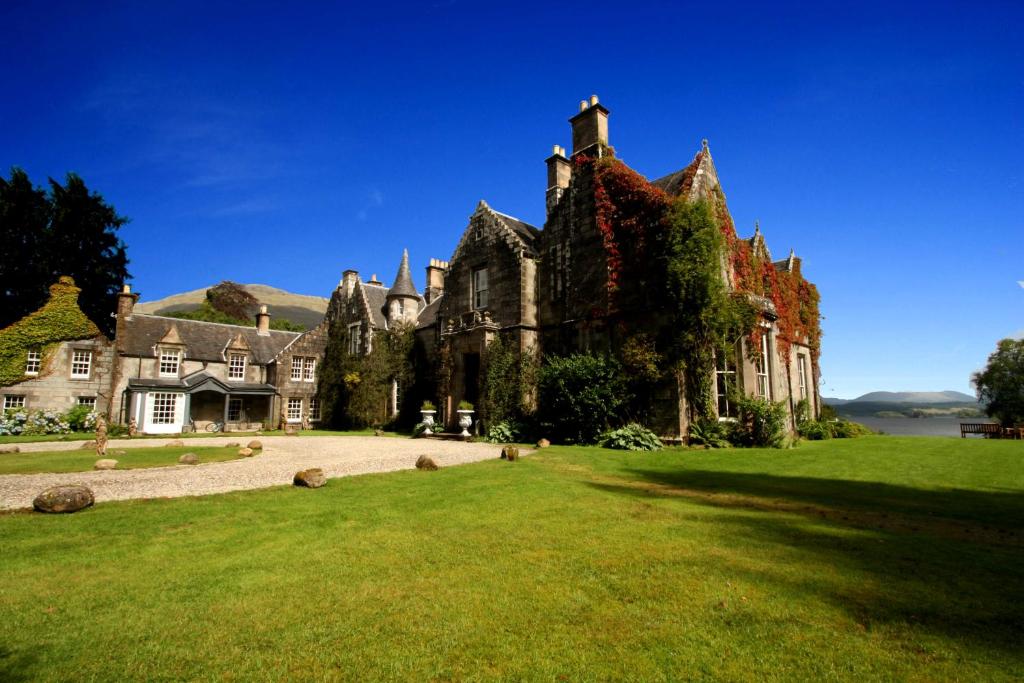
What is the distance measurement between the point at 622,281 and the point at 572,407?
4954 millimetres

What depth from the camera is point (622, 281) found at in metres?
18.3

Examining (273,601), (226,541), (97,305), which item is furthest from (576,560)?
(97,305)

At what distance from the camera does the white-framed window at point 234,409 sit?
1329 inches

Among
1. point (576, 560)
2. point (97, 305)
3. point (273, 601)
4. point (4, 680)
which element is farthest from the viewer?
point (97, 305)

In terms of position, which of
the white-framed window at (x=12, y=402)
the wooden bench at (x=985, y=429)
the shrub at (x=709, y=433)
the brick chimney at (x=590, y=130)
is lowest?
the wooden bench at (x=985, y=429)

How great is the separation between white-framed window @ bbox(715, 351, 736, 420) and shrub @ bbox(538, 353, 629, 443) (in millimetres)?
3178

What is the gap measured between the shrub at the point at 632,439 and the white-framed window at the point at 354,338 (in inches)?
819

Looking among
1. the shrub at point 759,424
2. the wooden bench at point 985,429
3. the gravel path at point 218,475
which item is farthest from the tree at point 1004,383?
the gravel path at point 218,475

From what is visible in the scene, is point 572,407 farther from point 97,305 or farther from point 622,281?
point 97,305

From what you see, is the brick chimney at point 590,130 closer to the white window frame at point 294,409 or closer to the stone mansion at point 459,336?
the stone mansion at point 459,336

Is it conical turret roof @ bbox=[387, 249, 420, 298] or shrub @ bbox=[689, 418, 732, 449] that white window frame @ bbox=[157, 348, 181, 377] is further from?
shrub @ bbox=[689, 418, 732, 449]

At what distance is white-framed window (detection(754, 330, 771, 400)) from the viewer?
18016 mm

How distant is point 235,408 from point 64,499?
2978cm

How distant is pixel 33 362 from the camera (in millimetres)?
28766
